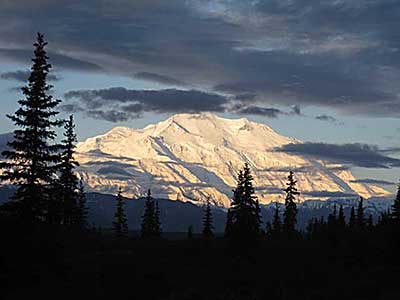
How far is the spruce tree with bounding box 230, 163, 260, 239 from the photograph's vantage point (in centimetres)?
5488

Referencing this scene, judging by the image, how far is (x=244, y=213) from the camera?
57812 mm

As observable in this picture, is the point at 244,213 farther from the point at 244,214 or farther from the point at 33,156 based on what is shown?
the point at 33,156

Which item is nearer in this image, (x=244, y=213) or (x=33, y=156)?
(x=33, y=156)

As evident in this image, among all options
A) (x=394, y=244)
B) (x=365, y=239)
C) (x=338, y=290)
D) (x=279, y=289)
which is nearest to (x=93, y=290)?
(x=279, y=289)

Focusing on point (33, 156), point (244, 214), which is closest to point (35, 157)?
point (33, 156)

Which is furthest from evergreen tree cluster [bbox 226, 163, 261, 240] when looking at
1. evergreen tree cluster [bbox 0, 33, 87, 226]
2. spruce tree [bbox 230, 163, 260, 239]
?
evergreen tree cluster [bbox 0, 33, 87, 226]

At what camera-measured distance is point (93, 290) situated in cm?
3188

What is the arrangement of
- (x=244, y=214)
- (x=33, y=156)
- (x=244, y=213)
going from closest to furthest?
1. (x=33, y=156)
2. (x=244, y=214)
3. (x=244, y=213)

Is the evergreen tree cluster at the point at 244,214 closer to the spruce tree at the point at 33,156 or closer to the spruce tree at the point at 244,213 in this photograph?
the spruce tree at the point at 244,213

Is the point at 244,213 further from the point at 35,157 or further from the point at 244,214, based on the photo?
the point at 35,157

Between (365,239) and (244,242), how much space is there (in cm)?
1403

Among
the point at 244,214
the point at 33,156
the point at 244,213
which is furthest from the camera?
the point at 244,213

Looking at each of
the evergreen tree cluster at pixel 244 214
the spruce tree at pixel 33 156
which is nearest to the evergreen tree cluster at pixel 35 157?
the spruce tree at pixel 33 156

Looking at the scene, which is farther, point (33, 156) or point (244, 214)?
point (244, 214)
